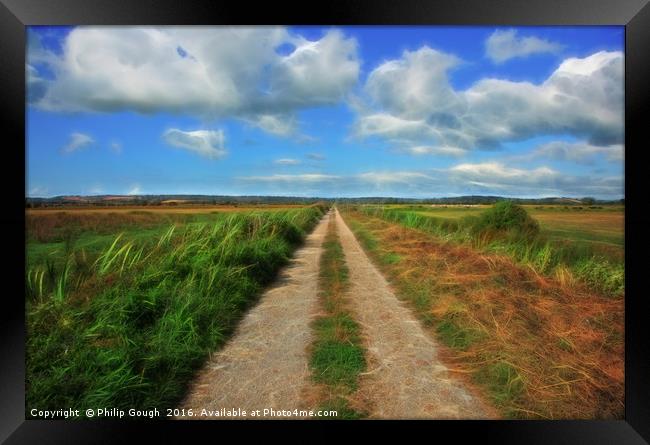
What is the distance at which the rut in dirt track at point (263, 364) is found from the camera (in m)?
2.58

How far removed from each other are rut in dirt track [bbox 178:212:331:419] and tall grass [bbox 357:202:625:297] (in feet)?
9.06

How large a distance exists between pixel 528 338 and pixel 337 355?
1773mm

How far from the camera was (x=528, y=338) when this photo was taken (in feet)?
10.2

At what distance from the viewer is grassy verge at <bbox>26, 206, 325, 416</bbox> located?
2590 millimetres

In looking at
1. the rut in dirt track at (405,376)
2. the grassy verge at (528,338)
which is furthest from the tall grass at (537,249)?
the rut in dirt track at (405,376)

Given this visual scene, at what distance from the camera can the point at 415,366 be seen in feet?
9.73

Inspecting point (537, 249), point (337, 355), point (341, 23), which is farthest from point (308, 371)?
point (537, 249)

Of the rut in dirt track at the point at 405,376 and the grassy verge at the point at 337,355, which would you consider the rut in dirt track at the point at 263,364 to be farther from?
the rut in dirt track at the point at 405,376

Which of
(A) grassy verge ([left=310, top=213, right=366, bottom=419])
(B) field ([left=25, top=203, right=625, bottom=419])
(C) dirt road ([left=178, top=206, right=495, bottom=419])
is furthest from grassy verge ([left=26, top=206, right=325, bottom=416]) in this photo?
(A) grassy verge ([left=310, top=213, right=366, bottom=419])

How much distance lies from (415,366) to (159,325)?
2.54 metres

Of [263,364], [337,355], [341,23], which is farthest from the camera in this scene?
[337,355]

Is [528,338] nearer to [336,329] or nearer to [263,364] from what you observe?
[336,329]

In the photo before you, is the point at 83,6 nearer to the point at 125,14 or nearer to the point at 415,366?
the point at 125,14

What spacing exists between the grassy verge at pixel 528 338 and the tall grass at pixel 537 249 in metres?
0.14
